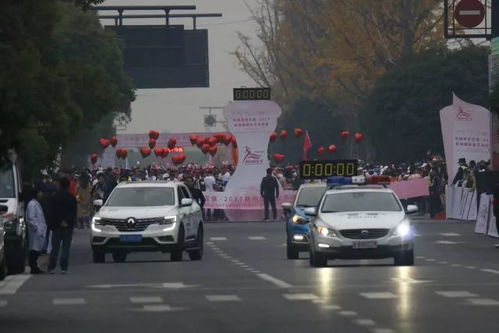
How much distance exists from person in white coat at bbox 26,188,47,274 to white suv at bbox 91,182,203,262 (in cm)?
255

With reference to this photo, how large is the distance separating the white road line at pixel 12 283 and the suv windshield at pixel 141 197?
561 centimetres

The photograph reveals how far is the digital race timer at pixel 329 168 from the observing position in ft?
163

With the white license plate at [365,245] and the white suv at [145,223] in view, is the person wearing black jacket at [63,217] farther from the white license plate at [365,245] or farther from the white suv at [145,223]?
the white license plate at [365,245]

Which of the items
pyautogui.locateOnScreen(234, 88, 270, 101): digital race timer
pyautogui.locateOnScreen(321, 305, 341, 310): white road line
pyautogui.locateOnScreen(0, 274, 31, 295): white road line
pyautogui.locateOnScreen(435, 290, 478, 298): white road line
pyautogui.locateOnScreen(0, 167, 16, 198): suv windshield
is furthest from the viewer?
pyautogui.locateOnScreen(234, 88, 270, 101): digital race timer

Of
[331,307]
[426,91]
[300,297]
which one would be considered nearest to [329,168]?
[300,297]

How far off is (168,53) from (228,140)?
90.1 feet

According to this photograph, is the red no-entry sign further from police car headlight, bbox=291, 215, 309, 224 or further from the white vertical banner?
police car headlight, bbox=291, 215, 309, 224

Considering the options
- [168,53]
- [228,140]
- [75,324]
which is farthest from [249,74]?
[75,324]

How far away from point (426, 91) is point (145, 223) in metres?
55.8

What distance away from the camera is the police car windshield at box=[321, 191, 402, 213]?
111 ft

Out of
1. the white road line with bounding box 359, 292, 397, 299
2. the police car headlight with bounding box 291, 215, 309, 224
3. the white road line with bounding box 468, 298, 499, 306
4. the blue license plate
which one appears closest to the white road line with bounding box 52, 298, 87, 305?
the white road line with bounding box 359, 292, 397, 299

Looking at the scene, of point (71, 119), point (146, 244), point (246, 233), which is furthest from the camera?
point (246, 233)

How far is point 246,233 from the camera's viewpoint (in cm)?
5394

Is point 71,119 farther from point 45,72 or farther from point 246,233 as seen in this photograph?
point 246,233
